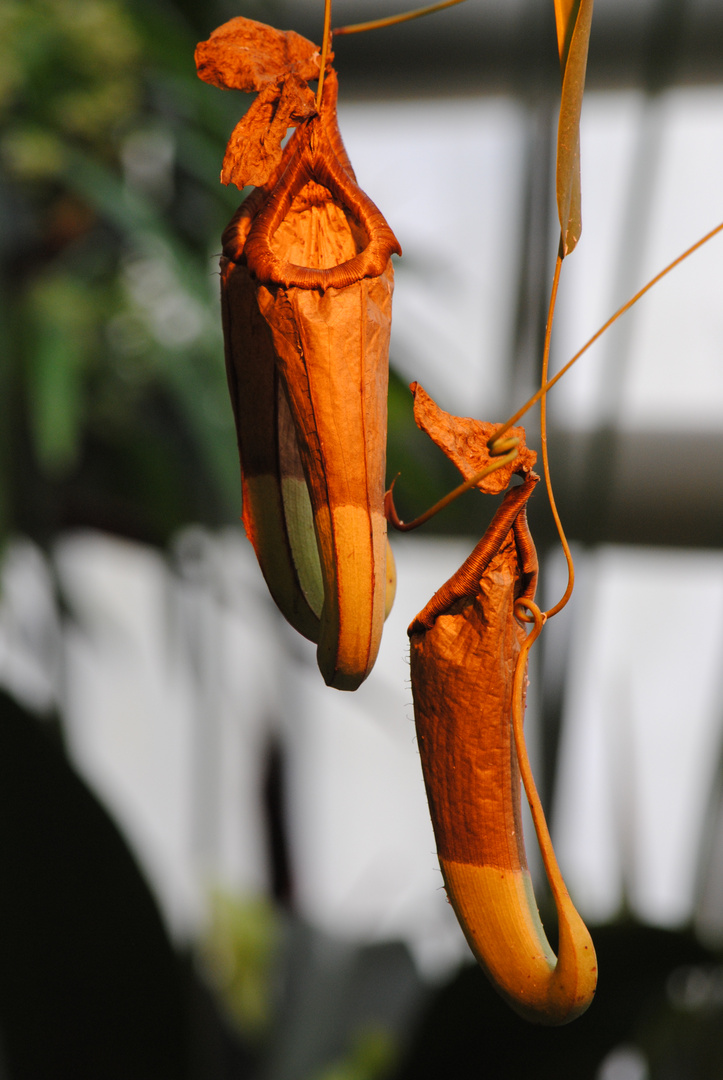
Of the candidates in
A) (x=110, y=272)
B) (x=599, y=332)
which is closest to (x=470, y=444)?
(x=599, y=332)

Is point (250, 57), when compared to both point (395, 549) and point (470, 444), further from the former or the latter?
point (395, 549)

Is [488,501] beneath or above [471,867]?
beneath

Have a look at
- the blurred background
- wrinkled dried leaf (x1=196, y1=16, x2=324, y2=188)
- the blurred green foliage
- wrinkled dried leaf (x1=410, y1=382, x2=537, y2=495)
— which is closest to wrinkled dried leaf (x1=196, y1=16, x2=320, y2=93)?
wrinkled dried leaf (x1=196, y1=16, x2=324, y2=188)

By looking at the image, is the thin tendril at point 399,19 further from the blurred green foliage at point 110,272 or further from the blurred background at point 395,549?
the blurred green foliage at point 110,272

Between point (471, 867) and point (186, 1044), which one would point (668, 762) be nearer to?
point (186, 1044)

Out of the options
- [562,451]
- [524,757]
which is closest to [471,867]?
[524,757]

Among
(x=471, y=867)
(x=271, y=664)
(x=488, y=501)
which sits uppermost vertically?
(x=471, y=867)

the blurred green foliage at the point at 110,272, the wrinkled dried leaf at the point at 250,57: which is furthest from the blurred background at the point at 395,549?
the wrinkled dried leaf at the point at 250,57
